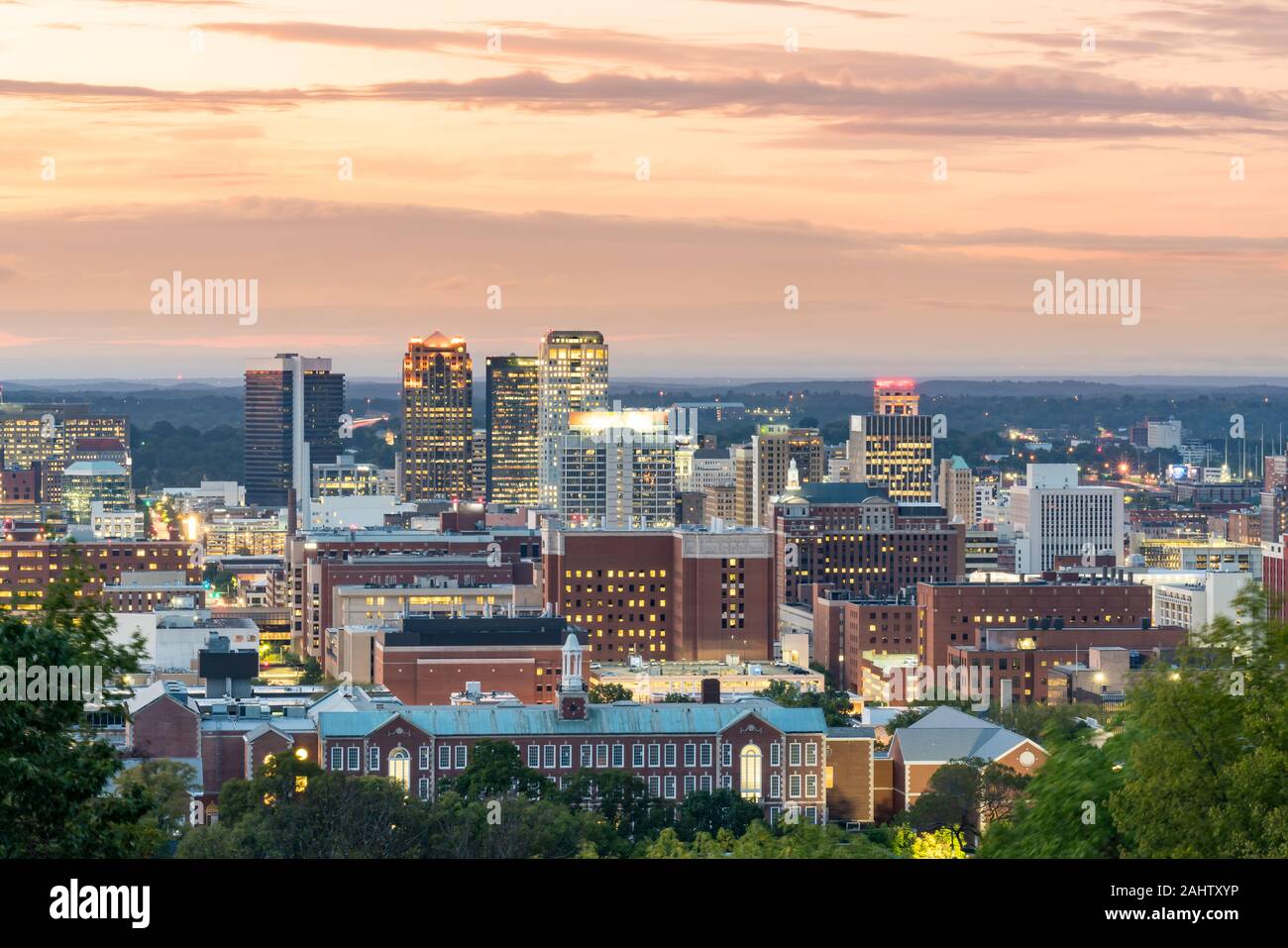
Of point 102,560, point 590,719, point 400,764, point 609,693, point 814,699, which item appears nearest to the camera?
point 400,764

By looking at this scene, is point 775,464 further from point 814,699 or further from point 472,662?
point 472,662

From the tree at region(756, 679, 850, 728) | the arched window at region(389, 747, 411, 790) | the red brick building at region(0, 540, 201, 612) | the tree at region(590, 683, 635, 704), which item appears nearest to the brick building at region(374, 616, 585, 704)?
the tree at region(590, 683, 635, 704)

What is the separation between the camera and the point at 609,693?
89000 mm

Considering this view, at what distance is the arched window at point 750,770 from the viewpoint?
64812 mm

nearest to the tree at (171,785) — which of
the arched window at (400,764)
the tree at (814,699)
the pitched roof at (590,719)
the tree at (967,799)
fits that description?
the arched window at (400,764)

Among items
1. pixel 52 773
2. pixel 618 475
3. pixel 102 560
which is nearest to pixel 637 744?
pixel 52 773

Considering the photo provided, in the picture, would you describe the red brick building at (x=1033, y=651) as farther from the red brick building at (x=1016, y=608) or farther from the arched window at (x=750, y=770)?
the arched window at (x=750, y=770)

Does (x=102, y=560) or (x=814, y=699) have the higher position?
(x=102, y=560)

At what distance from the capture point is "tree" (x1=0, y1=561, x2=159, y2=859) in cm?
1655

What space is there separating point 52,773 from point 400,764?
47.0 m

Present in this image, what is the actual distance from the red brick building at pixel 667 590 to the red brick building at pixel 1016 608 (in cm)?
914

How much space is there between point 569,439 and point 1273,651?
492 feet
